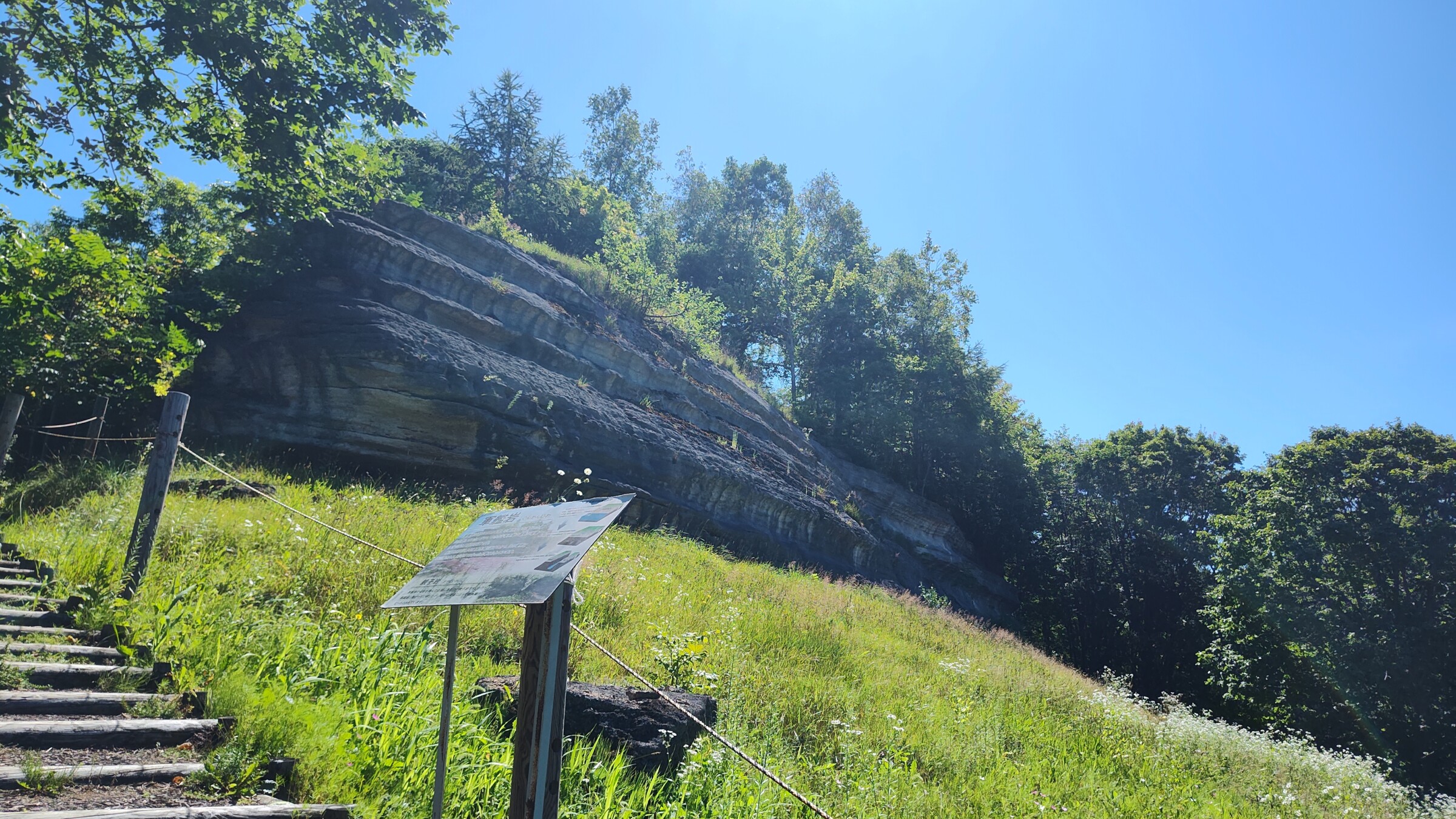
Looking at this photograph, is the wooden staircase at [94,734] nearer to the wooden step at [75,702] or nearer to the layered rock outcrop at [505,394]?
the wooden step at [75,702]

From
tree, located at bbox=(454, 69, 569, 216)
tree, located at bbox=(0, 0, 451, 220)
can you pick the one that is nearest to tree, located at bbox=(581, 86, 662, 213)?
tree, located at bbox=(454, 69, 569, 216)

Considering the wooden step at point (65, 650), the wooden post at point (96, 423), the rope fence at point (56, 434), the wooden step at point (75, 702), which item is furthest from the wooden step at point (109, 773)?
the wooden post at point (96, 423)

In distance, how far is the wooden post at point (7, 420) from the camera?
794cm

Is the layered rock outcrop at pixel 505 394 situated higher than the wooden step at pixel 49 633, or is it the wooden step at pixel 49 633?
the layered rock outcrop at pixel 505 394

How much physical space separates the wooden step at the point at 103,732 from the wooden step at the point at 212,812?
31.0 inches

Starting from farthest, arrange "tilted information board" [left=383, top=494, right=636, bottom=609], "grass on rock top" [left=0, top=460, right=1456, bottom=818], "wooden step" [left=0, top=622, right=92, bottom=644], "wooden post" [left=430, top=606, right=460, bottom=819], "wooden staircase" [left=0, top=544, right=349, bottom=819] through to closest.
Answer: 1. "wooden step" [left=0, top=622, right=92, bottom=644]
2. "grass on rock top" [left=0, top=460, right=1456, bottom=818]
3. "wooden staircase" [left=0, top=544, right=349, bottom=819]
4. "wooden post" [left=430, top=606, right=460, bottom=819]
5. "tilted information board" [left=383, top=494, right=636, bottom=609]

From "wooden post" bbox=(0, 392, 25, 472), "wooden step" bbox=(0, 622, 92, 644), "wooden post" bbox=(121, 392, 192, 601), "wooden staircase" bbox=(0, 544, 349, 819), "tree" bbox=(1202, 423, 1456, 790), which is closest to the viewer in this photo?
"wooden staircase" bbox=(0, 544, 349, 819)

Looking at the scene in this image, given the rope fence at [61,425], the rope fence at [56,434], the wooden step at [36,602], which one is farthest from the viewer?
the rope fence at [61,425]

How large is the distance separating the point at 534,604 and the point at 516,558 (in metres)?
0.31

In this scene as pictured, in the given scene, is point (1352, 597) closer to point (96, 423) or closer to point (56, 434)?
point (56, 434)

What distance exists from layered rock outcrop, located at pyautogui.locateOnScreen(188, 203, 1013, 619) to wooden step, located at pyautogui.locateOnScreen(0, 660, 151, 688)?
8293 mm

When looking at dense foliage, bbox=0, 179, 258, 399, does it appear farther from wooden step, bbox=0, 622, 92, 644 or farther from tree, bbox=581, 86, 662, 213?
tree, bbox=581, 86, 662, 213

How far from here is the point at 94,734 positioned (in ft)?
12.7

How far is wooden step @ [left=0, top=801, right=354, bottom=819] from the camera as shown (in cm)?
307
